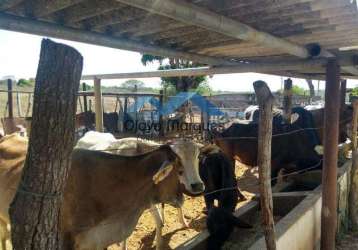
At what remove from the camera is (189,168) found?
347cm

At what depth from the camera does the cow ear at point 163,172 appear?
3152mm

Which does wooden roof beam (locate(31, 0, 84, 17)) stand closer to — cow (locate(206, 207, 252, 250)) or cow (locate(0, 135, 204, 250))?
cow (locate(0, 135, 204, 250))

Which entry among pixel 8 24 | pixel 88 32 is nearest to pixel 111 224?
pixel 88 32

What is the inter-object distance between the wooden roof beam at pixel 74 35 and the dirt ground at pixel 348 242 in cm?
302

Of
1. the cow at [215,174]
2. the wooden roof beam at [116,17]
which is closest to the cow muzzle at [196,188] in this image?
the cow at [215,174]

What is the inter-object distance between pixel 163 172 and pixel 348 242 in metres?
2.88

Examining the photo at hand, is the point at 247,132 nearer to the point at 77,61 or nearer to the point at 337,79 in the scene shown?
the point at 337,79

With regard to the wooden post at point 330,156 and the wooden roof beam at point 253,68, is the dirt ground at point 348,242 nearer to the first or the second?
the wooden post at point 330,156

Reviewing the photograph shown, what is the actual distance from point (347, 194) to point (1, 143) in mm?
4911

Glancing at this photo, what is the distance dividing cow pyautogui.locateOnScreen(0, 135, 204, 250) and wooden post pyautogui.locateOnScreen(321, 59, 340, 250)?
5.03 feet

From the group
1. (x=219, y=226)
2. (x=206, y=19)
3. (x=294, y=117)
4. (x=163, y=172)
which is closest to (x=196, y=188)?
(x=163, y=172)

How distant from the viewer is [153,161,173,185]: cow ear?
315cm

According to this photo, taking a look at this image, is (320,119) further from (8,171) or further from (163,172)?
(8,171)

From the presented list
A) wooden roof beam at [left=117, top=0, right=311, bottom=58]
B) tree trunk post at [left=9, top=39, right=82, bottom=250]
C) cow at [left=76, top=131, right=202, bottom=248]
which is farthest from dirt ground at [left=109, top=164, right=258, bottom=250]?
tree trunk post at [left=9, top=39, right=82, bottom=250]
